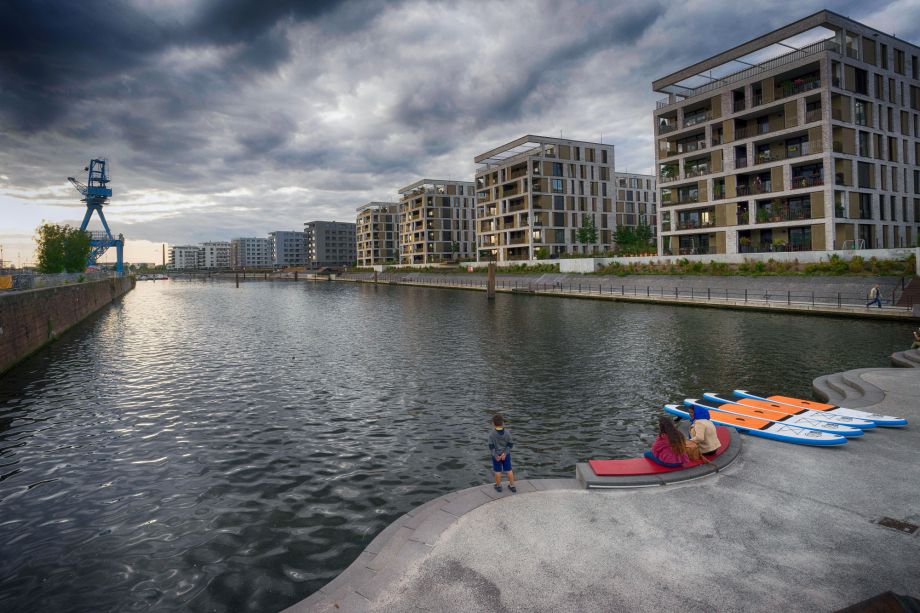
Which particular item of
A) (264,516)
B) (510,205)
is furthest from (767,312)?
(510,205)

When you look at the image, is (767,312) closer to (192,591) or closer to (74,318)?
(192,591)

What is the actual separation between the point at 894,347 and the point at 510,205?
80671mm

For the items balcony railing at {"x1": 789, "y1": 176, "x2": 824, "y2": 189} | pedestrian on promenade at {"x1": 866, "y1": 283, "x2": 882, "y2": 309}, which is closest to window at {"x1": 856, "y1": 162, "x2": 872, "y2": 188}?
balcony railing at {"x1": 789, "y1": 176, "x2": 824, "y2": 189}

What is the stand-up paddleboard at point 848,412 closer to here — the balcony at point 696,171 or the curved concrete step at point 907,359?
the curved concrete step at point 907,359

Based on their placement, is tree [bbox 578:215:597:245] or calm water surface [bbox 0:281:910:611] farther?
tree [bbox 578:215:597:245]

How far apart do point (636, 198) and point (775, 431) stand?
124368mm

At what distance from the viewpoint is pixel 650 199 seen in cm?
12988

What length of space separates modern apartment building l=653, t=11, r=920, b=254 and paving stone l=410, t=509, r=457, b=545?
186 ft

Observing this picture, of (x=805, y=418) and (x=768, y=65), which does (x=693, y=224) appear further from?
(x=805, y=418)

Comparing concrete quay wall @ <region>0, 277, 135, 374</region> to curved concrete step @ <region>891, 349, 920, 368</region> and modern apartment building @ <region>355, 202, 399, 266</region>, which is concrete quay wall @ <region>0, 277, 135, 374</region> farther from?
modern apartment building @ <region>355, 202, 399, 266</region>

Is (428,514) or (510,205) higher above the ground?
(510,205)

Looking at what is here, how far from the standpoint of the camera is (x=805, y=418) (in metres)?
13.0

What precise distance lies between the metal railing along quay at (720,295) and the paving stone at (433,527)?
1480 inches

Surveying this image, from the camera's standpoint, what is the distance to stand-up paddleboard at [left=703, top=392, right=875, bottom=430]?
12.0 m
